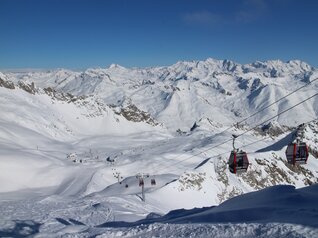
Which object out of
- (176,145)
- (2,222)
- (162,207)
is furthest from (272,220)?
(176,145)

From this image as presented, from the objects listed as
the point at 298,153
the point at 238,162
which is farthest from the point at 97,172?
the point at 298,153

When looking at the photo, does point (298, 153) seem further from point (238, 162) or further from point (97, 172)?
point (97, 172)

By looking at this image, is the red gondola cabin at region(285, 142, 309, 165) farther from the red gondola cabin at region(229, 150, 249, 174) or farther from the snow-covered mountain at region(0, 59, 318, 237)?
the snow-covered mountain at region(0, 59, 318, 237)

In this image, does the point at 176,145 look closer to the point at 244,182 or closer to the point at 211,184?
the point at 244,182

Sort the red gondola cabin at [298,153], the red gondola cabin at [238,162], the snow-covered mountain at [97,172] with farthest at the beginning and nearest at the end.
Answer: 1. the snow-covered mountain at [97,172]
2. the red gondola cabin at [238,162]
3. the red gondola cabin at [298,153]

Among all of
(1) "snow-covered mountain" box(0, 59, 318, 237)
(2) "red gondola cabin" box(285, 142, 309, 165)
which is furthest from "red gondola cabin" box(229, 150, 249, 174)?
(2) "red gondola cabin" box(285, 142, 309, 165)

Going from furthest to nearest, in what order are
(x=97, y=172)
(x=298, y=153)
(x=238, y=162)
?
(x=97, y=172) → (x=238, y=162) → (x=298, y=153)

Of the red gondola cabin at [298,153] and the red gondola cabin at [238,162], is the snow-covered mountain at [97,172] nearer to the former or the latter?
the red gondola cabin at [238,162]

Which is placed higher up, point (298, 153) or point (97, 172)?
point (97, 172)

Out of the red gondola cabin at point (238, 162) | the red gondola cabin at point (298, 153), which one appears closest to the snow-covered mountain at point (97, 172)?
the red gondola cabin at point (238, 162)

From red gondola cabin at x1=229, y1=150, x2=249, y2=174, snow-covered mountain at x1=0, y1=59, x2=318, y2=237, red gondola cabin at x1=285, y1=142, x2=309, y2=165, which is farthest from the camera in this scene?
snow-covered mountain at x1=0, y1=59, x2=318, y2=237

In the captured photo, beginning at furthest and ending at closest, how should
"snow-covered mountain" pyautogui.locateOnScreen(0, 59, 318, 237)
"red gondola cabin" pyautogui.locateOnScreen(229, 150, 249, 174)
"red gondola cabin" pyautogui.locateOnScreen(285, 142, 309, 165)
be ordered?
"snow-covered mountain" pyautogui.locateOnScreen(0, 59, 318, 237), "red gondola cabin" pyautogui.locateOnScreen(229, 150, 249, 174), "red gondola cabin" pyautogui.locateOnScreen(285, 142, 309, 165)
